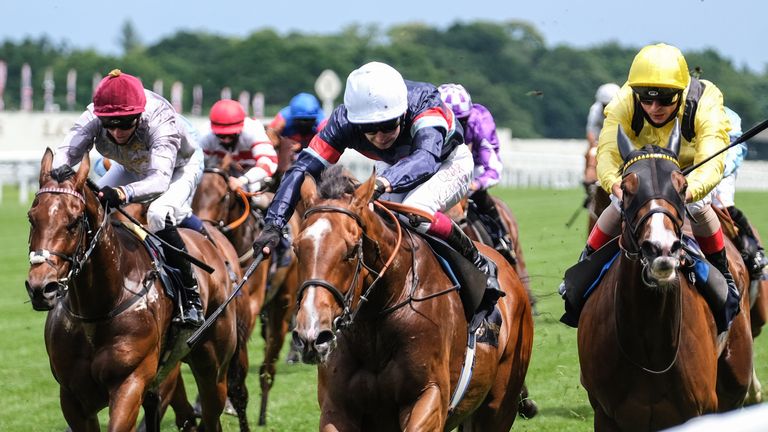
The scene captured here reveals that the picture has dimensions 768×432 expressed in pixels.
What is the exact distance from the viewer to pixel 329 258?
5051 millimetres

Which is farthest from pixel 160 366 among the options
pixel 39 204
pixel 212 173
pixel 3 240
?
pixel 3 240

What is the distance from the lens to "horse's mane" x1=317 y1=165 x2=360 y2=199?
531 centimetres

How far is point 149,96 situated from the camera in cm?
753

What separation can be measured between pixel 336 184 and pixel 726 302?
2.30 meters

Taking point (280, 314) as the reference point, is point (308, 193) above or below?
above

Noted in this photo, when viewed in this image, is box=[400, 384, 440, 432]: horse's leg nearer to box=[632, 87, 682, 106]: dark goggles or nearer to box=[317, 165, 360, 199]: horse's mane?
box=[317, 165, 360, 199]: horse's mane

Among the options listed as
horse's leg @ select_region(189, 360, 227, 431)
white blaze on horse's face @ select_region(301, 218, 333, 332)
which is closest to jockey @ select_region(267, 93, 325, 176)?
horse's leg @ select_region(189, 360, 227, 431)

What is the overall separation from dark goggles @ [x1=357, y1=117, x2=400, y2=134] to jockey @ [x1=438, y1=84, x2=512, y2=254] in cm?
394

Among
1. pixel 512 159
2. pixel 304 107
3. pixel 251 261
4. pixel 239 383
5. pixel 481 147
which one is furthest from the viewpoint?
pixel 512 159

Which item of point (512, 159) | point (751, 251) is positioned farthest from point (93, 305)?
point (512, 159)

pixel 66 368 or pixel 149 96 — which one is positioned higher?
pixel 149 96

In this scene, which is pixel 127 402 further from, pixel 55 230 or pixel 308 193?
pixel 308 193

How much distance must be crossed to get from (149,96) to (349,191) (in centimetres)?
257

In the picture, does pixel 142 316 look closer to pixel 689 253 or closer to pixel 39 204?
pixel 39 204
